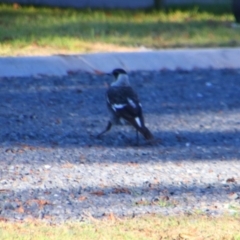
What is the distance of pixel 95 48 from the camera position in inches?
567

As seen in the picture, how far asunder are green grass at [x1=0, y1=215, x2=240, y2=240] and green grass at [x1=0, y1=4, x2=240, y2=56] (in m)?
8.36

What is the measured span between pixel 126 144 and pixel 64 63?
448 centimetres

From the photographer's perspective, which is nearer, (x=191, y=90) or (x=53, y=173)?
(x=53, y=173)

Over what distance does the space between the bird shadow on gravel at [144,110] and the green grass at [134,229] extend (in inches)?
90.6

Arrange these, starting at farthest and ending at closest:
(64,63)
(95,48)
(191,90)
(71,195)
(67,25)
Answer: (67,25), (95,48), (64,63), (191,90), (71,195)

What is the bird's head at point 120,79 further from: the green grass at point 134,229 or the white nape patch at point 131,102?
the green grass at point 134,229

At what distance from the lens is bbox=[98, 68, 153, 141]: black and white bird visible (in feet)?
27.4

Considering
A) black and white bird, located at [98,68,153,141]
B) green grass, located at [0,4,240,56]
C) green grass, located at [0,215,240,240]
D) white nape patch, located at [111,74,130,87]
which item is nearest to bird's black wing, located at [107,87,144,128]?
black and white bird, located at [98,68,153,141]

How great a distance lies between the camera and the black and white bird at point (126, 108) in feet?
27.4

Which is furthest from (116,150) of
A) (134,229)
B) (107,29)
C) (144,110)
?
(107,29)

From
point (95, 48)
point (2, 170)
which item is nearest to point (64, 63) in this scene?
point (95, 48)

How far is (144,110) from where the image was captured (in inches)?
410

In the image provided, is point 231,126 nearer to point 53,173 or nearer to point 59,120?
point 59,120

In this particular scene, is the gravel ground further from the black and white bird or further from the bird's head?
the bird's head
